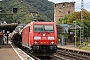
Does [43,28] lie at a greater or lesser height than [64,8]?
lesser

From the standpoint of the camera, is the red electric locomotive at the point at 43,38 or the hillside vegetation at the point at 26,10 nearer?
the red electric locomotive at the point at 43,38

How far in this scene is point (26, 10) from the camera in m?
116

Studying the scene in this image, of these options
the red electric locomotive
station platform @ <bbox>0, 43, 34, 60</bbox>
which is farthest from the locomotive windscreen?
station platform @ <bbox>0, 43, 34, 60</bbox>

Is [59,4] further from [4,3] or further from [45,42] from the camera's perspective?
[45,42]

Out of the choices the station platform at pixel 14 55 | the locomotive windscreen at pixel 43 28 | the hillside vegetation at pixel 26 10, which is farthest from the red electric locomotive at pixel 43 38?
the hillside vegetation at pixel 26 10

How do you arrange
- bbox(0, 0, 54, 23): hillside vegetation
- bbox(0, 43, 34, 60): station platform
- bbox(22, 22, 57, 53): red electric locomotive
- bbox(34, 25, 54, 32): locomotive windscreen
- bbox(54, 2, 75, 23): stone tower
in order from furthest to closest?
bbox(54, 2, 75, 23): stone tower < bbox(0, 0, 54, 23): hillside vegetation < bbox(34, 25, 54, 32): locomotive windscreen < bbox(22, 22, 57, 53): red electric locomotive < bbox(0, 43, 34, 60): station platform

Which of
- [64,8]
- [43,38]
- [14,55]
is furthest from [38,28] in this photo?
[64,8]

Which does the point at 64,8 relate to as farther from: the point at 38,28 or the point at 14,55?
the point at 38,28

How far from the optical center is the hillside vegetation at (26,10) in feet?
336

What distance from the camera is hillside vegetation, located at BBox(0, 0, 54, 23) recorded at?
102375 mm

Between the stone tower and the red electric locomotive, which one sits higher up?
the stone tower

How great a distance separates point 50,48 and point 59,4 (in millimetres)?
92732

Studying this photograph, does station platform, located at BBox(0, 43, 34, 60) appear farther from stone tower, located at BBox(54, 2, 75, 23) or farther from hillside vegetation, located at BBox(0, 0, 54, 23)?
stone tower, located at BBox(54, 2, 75, 23)

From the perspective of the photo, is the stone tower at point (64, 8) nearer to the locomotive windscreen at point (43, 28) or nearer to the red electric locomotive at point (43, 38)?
the locomotive windscreen at point (43, 28)
